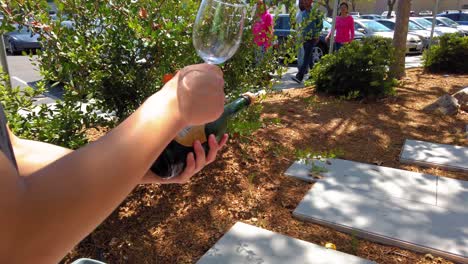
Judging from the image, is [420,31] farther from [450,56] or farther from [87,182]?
[87,182]

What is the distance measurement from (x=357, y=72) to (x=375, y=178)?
2930 mm

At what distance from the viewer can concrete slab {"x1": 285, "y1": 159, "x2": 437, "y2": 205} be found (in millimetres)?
3346

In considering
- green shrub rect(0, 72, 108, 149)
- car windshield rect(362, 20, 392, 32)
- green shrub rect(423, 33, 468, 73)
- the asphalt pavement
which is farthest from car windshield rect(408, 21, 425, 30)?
green shrub rect(0, 72, 108, 149)

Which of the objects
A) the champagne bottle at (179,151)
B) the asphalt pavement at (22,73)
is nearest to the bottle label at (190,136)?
the champagne bottle at (179,151)

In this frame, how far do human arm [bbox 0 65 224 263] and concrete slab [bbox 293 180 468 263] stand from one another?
2270 millimetres

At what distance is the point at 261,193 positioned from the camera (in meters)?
3.24

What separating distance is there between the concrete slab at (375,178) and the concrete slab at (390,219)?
0.37 ft

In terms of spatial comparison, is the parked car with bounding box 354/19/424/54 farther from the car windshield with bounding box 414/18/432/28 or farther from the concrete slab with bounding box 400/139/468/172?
the concrete slab with bounding box 400/139/468/172

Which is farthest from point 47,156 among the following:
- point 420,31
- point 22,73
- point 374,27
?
point 420,31

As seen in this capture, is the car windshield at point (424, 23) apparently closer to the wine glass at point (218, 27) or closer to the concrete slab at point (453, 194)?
the concrete slab at point (453, 194)

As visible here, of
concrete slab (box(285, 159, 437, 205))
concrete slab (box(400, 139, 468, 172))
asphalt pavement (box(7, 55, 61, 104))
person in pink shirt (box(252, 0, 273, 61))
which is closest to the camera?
person in pink shirt (box(252, 0, 273, 61))

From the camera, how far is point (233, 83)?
3.27 meters

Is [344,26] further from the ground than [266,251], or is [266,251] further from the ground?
[344,26]

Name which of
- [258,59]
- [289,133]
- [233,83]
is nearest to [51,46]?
[233,83]
